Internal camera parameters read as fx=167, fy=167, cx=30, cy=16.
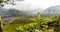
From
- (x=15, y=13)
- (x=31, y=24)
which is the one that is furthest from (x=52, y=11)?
(x=15, y=13)

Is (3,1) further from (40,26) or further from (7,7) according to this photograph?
(40,26)

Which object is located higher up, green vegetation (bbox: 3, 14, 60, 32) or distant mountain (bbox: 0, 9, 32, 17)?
distant mountain (bbox: 0, 9, 32, 17)

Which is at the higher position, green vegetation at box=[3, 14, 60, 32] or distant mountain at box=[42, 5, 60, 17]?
distant mountain at box=[42, 5, 60, 17]

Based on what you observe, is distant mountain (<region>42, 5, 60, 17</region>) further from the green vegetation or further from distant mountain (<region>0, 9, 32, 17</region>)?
distant mountain (<region>0, 9, 32, 17</region>)

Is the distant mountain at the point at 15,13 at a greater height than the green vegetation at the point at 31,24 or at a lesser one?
greater

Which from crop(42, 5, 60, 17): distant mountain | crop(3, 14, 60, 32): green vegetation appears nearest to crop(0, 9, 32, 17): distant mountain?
crop(3, 14, 60, 32): green vegetation

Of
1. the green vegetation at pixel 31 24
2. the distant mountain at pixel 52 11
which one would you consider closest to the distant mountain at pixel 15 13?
the green vegetation at pixel 31 24

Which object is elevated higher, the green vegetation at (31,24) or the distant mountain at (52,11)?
the distant mountain at (52,11)

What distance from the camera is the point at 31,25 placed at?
1.79 meters

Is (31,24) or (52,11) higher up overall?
(52,11)

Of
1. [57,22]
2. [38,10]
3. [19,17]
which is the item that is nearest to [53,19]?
[57,22]

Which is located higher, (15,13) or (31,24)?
(15,13)

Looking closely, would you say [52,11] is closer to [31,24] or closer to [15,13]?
[31,24]

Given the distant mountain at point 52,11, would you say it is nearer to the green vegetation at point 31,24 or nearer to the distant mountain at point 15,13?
the green vegetation at point 31,24
